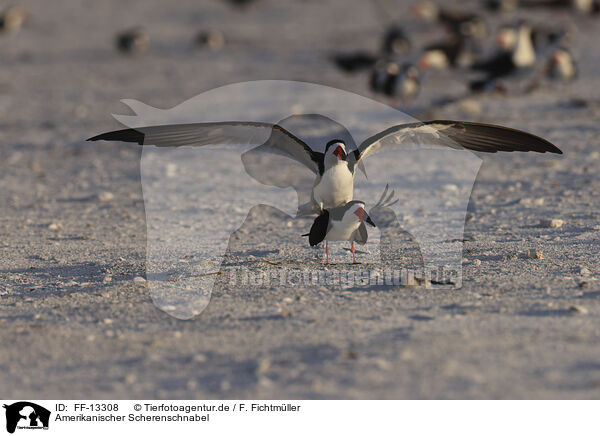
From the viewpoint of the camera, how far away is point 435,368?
9.07ft

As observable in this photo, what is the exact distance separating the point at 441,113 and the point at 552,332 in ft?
17.6

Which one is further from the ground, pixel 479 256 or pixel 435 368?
pixel 479 256

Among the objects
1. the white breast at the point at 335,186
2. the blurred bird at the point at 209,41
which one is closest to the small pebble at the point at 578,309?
the white breast at the point at 335,186

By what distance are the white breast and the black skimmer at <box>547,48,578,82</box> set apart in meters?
5.40

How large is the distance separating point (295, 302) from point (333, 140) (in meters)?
0.93

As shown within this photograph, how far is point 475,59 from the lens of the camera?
30.8ft

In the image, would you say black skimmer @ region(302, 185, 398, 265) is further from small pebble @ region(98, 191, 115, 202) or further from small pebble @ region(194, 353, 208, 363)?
small pebble @ region(98, 191, 115, 202)

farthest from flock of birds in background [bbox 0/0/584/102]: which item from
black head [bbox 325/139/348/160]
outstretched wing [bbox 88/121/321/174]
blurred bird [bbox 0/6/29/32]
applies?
blurred bird [bbox 0/6/29/32]

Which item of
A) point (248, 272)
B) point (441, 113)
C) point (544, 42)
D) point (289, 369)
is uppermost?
point (544, 42)

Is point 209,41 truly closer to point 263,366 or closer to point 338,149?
point 338,149

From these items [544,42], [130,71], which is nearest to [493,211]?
[544,42]

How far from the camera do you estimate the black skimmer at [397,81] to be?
27.5 ft

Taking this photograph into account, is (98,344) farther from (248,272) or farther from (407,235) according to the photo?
(407,235)

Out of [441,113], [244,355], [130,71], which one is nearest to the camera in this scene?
[244,355]
